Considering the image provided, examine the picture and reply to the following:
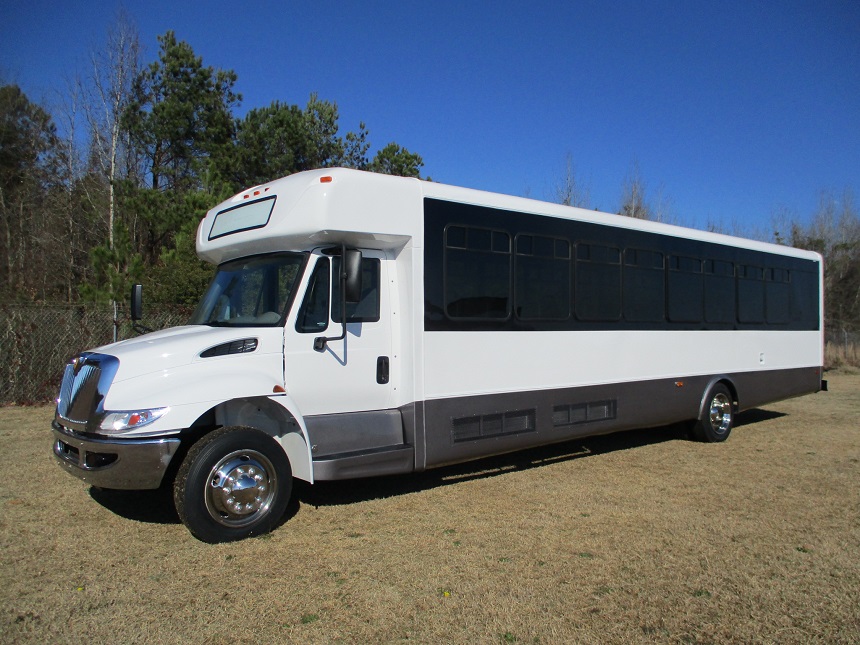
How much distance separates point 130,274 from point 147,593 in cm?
1096

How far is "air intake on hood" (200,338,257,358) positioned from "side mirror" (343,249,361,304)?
34.0 inches

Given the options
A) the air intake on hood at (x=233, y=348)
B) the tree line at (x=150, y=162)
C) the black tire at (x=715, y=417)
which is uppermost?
the tree line at (x=150, y=162)

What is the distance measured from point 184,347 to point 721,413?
25.4 feet

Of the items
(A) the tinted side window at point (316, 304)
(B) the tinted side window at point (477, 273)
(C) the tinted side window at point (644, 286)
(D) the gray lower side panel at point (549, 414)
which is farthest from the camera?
(C) the tinted side window at point (644, 286)

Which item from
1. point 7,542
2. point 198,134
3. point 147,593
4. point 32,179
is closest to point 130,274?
point 7,542

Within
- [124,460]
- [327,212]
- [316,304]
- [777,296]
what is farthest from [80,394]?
[777,296]

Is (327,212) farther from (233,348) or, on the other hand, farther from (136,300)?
(136,300)

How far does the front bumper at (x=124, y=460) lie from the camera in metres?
4.61

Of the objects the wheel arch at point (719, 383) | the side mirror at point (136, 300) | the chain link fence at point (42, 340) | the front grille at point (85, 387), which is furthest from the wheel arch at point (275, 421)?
the chain link fence at point (42, 340)

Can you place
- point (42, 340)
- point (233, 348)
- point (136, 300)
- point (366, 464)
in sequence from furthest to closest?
point (42, 340) < point (136, 300) < point (366, 464) < point (233, 348)

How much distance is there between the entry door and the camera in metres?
5.39

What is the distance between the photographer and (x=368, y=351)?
19.0 ft

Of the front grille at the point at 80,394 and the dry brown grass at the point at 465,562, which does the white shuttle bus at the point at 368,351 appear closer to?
the front grille at the point at 80,394

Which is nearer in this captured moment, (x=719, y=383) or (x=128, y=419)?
(x=128, y=419)
